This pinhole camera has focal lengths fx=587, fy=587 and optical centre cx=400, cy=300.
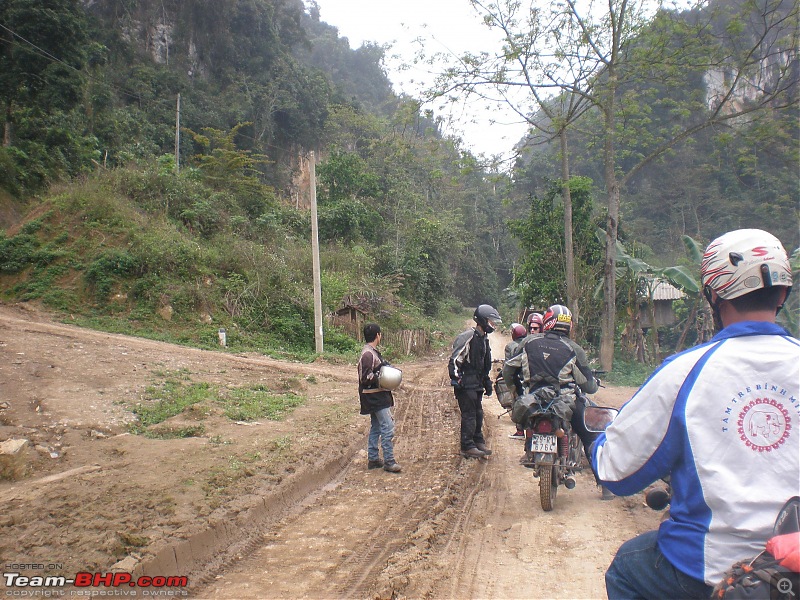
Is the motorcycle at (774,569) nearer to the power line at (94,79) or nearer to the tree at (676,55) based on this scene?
the tree at (676,55)

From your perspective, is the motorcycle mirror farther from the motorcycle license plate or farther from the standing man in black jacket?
the standing man in black jacket

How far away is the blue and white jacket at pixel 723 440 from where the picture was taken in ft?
5.56

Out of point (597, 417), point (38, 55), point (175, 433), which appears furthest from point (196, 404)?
point (38, 55)

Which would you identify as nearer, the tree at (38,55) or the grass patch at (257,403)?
the grass patch at (257,403)

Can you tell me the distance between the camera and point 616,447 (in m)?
1.98

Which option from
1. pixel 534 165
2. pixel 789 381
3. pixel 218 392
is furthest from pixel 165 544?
pixel 534 165

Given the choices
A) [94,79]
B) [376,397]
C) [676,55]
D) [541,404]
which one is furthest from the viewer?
[94,79]

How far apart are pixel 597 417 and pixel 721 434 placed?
1.06 metres

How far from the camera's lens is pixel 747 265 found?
1884 millimetres

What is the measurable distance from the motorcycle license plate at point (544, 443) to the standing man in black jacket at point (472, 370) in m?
1.88

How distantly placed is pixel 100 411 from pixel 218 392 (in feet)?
7.74

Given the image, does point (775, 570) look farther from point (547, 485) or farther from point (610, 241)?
point (610, 241)

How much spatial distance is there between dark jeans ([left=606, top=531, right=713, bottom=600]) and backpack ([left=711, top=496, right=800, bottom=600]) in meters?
0.16

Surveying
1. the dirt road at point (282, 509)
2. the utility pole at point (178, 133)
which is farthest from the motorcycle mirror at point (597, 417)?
the utility pole at point (178, 133)
